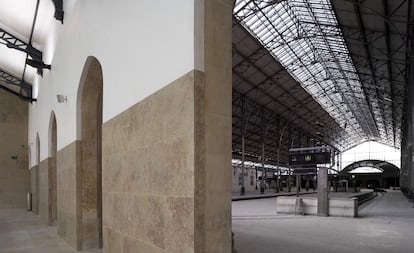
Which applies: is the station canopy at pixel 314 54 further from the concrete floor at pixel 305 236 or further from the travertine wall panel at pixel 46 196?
the travertine wall panel at pixel 46 196

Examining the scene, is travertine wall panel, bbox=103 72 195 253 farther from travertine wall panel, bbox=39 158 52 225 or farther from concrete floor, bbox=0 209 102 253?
travertine wall panel, bbox=39 158 52 225

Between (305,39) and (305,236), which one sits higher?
(305,39)

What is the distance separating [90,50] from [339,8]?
15836 millimetres

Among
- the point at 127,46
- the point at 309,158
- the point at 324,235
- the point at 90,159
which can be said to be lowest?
the point at 324,235

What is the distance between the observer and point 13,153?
30453 millimetres

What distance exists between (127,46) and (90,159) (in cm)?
520

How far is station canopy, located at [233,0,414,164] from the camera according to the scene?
20891 mm

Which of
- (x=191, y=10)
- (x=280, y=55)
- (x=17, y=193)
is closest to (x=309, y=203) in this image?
(x=191, y=10)

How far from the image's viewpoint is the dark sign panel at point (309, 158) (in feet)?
48.2

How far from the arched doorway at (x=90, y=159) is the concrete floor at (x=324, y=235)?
3925mm

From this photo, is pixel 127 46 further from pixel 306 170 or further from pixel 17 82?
pixel 17 82

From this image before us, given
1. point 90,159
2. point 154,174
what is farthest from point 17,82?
point 154,174

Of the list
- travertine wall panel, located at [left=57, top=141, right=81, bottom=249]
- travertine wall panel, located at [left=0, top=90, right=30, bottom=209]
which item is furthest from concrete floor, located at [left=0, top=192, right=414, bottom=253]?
travertine wall panel, located at [left=0, top=90, right=30, bottom=209]

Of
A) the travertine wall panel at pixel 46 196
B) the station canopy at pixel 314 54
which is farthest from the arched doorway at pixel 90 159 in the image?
the station canopy at pixel 314 54
